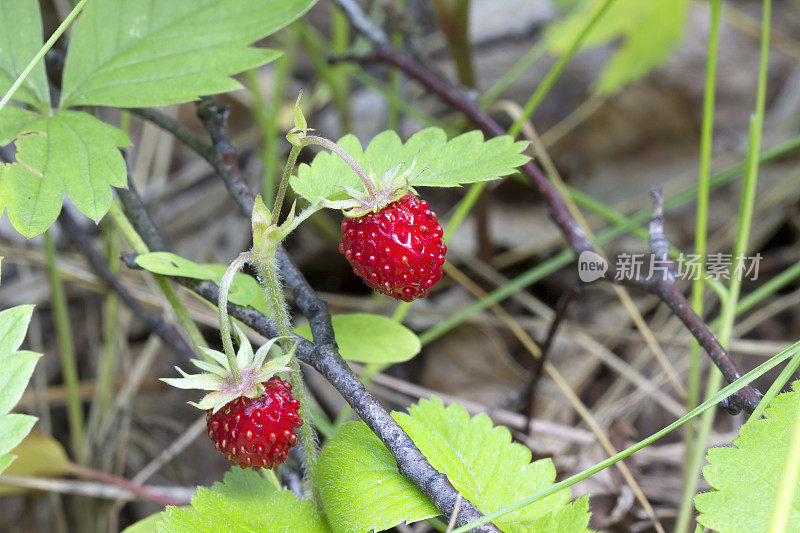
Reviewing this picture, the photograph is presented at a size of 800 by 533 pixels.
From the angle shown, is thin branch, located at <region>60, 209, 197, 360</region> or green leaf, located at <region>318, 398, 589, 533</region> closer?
green leaf, located at <region>318, 398, 589, 533</region>

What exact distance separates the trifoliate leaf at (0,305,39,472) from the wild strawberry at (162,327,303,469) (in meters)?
0.15

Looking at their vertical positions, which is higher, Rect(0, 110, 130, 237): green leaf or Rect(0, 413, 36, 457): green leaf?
Rect(0, 110, 130, 237): green leaf

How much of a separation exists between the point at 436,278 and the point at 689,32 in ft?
7.33

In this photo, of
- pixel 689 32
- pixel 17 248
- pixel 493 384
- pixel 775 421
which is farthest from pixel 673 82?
pixel 17 248

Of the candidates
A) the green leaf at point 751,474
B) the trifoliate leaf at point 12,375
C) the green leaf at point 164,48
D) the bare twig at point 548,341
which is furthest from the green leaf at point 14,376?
the bare twig at point 548,341

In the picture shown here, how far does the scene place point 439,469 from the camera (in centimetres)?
76

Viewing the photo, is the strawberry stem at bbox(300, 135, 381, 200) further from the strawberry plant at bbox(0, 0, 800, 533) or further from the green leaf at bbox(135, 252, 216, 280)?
the green leaf at bbox(135, 252, 216, 280)

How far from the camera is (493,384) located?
1.74 metres

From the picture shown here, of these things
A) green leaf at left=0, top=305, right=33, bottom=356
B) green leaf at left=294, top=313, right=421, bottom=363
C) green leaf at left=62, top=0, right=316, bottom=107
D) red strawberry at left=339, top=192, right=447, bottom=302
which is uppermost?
green leaf at left=62, top=0, right=316, bottom=107

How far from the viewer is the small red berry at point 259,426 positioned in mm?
715

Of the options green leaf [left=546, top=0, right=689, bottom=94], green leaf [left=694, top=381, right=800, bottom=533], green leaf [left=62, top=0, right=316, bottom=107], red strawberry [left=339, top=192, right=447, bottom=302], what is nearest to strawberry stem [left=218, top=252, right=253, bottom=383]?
red strawberry [left=339, top=192, right=447, bottom=302]

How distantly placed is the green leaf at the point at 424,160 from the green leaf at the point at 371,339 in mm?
184

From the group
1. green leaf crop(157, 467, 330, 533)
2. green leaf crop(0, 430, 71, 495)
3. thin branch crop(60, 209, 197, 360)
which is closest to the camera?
green leaf crop(157, 467, 330, 533)

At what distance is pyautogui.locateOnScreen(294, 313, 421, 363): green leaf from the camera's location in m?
0.91
